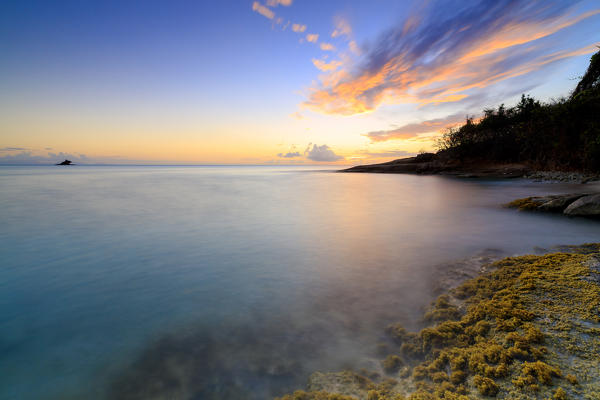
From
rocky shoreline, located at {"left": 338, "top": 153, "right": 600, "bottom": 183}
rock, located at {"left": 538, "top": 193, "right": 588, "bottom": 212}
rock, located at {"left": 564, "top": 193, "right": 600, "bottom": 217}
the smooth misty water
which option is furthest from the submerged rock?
rocky shoreline, located at {"left": 338, "top": 153, "right": 600, "bottom": 183}

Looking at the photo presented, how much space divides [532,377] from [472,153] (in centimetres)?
5980

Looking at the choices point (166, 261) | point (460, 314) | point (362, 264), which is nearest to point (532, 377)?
point (460, 314)

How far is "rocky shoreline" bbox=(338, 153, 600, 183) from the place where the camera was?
78.4 ft

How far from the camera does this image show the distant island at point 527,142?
2181cm

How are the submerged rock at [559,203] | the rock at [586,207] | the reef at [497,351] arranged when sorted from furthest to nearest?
the submerged rock at [559,203], the rock at [586,207], the reef at [497,351]

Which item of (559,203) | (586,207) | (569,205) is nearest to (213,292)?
(586,207)

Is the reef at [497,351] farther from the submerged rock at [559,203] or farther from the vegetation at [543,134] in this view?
the vegetation at [543,134]

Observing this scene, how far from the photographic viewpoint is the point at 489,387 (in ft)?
6.61

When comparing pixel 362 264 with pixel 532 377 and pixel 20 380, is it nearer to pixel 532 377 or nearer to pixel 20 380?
pixel 532 377

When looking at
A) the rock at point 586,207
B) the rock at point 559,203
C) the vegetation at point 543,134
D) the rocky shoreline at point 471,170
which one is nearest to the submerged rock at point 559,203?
the rock at point 559,203

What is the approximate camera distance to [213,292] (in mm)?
4641

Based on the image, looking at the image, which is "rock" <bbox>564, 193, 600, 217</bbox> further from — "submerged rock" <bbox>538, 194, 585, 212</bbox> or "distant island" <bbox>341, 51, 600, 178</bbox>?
"distant island" <bbox>341, 51, 600, 178</bbox>

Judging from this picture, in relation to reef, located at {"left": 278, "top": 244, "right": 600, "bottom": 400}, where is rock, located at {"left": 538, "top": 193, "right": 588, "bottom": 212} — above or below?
above

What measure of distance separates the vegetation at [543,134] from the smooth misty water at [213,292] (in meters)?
21.2
